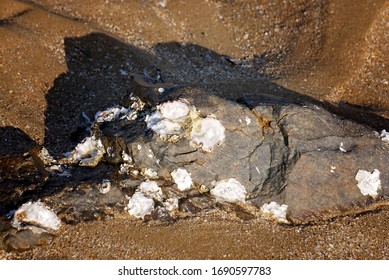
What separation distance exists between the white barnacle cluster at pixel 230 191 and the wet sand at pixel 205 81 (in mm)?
172

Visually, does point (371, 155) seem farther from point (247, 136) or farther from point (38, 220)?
point (38, 220)

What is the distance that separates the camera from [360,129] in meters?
5.07

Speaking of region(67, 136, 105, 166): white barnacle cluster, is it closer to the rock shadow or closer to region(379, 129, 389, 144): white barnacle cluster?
the rock shadow

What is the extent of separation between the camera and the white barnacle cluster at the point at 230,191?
14.7ft

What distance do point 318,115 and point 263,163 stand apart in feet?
2.89

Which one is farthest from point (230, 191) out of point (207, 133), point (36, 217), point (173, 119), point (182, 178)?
point (36, 217)

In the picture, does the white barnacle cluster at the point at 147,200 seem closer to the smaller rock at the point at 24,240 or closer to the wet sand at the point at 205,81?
the wet sand at the point at 205,81

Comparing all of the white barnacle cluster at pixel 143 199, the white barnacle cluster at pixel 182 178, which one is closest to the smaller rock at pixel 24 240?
the white barnacle cluster at pixel 143 199

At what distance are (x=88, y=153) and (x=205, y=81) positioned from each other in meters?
2.85

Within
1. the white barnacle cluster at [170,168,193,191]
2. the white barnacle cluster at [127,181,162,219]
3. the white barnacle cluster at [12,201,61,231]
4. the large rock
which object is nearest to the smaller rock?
the white barnacle cluster at [12,201,61,231]

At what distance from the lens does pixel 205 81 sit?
7.09m

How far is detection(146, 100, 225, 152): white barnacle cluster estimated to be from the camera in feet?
14.5

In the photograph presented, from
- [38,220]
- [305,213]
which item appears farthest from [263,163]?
[38,220]

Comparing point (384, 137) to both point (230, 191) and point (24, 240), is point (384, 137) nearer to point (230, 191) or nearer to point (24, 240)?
point (230, 191)
